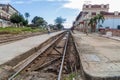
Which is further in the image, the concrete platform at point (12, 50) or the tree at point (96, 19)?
the tree at point (96, 19)

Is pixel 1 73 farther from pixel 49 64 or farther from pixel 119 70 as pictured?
pixel 119 70

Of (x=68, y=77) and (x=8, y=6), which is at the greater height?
(x=8, y=6)

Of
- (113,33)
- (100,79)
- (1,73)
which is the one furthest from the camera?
(113,33)

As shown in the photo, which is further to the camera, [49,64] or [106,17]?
[106,17]

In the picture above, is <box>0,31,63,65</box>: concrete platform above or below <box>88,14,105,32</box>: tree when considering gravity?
below

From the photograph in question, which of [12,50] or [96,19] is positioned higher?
[96,19]

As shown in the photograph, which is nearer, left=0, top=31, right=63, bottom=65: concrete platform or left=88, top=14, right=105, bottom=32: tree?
left=0, top=31, right=63, bottom=65: concrete platform

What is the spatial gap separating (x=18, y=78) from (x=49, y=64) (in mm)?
3585

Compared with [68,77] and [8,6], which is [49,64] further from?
[8,6]

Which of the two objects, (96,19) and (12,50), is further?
(96,19)

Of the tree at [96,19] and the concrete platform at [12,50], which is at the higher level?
the tree at [96,19]

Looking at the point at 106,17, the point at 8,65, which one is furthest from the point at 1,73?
the point at 106,17

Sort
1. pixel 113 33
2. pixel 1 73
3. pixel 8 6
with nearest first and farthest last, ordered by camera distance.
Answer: pixel 1 73 → pixel 113 33 → pixel 8 6

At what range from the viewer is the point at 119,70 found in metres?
8.41
